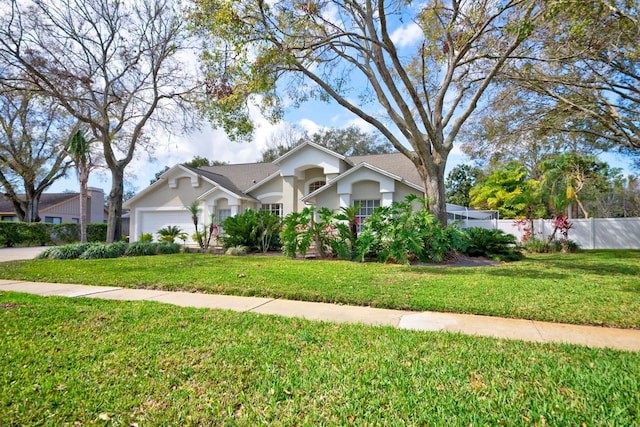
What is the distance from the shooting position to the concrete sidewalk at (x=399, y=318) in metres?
3.88

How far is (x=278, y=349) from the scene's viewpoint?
3.44 m

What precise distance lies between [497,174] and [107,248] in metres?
27.4

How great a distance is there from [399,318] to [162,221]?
19848 mm

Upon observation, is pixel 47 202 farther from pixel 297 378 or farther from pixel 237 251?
pixel 297 378

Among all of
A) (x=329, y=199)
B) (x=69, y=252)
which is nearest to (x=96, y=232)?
(x=69, y=252)

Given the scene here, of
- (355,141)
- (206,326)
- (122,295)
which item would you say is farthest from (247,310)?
(355,141)

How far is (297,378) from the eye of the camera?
9.35ft

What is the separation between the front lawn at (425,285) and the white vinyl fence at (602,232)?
27.9ft

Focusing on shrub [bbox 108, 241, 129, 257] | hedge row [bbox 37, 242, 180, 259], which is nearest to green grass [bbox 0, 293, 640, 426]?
hedge row [bbox 37, 242, 180, 259]

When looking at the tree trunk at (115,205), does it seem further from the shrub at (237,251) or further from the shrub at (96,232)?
the shrub at (96,232)

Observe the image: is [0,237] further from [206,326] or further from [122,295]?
[206,326]

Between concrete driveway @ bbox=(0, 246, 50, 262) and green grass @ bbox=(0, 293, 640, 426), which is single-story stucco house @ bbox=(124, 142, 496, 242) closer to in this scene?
concrete driveway @ bbox=(0, 246, 50, 262)

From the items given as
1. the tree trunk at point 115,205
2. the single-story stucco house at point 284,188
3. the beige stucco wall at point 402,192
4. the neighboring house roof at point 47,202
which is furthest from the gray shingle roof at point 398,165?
the neighboring house roof at point 47,202

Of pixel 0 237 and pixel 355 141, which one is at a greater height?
pixel 355 141
